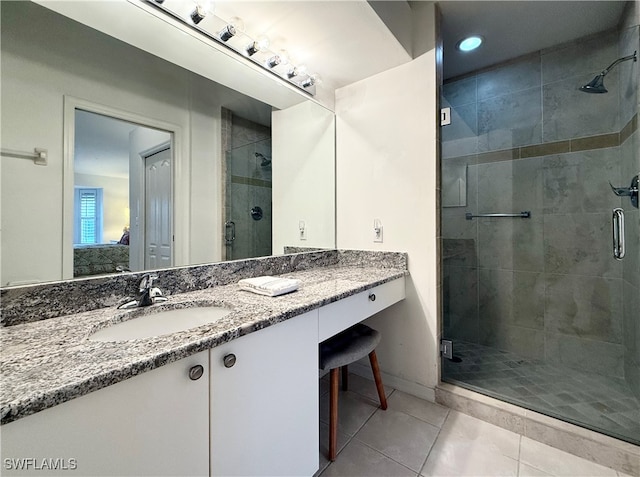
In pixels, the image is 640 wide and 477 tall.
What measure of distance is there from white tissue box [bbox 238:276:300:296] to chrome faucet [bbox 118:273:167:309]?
315 millimetres

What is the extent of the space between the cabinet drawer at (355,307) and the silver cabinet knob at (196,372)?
0.46 m

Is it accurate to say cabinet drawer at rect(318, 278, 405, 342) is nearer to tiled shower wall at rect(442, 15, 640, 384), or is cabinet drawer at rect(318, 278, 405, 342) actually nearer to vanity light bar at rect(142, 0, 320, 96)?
tiled shower wall at rect(442, 15, 640, 384)

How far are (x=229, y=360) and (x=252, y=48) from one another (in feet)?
4.63

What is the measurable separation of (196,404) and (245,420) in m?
0.18

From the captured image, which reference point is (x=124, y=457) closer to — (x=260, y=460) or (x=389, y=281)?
(x=260, y=460)

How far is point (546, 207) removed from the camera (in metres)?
1.95

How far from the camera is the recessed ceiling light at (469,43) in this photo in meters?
1.79

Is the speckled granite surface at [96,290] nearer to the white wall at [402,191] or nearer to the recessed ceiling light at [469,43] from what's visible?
the white wall at [402,191]

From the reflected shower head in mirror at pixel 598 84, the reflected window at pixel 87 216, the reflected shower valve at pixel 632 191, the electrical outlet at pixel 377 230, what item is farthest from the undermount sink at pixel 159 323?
the reflected shower head in mirror at pixel 598 84

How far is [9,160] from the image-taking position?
0.81 meters

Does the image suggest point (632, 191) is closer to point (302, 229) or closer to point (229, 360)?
point (302, 229)

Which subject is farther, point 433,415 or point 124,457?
point 433,415

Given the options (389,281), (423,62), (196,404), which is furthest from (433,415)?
(423,62)
